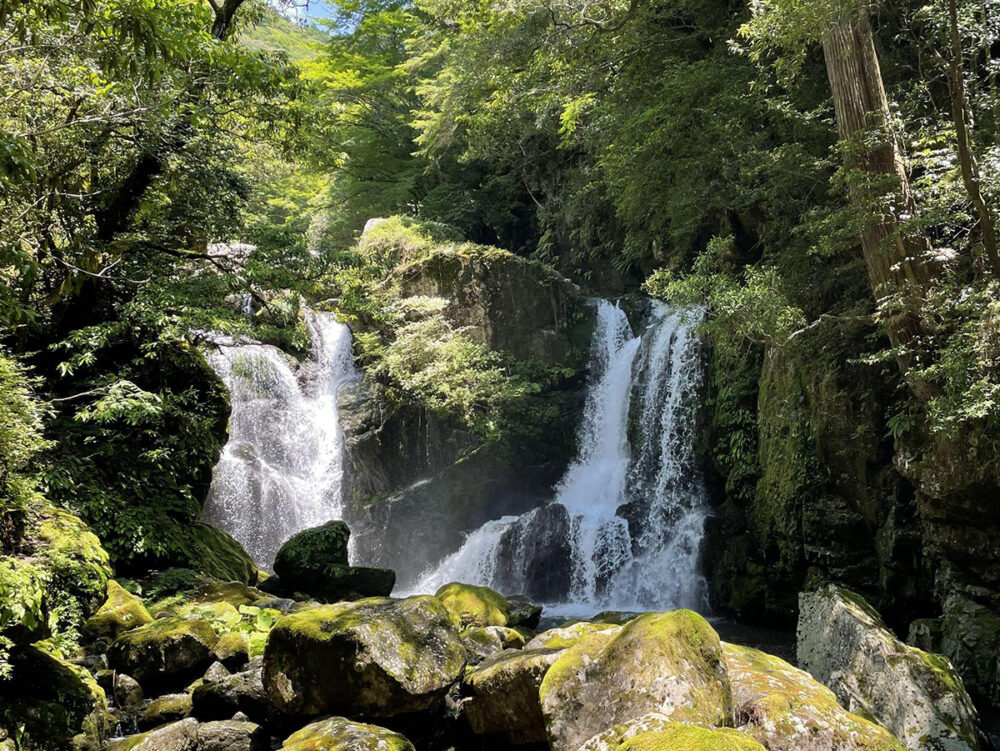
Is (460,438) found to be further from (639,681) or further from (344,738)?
(639,681)

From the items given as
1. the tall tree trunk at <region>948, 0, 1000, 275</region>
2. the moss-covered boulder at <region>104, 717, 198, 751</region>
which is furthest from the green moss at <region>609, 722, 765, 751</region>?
the tall tree trunk at <region>948, 0, 1000, 275</region>

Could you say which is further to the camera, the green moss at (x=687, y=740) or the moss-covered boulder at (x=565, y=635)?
the moss-covered boulder at (x=565, y=635)

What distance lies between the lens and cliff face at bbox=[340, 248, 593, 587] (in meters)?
15.3

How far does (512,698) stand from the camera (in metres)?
4.41

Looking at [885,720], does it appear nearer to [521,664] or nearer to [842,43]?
[521,664]

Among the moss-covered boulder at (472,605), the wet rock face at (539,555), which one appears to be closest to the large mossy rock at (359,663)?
the moss-covered boulder at (472,605)

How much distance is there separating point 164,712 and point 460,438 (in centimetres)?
1074

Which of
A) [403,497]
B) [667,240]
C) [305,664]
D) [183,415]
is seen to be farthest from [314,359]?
[305,664]

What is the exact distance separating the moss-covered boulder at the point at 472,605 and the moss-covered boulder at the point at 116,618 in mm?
3040

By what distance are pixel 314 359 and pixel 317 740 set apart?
1364 centimetres

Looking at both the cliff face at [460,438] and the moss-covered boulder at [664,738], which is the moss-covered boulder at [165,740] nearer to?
the moss-covered boulder at [664,738]

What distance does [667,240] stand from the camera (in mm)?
15320

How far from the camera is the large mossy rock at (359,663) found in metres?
4.60

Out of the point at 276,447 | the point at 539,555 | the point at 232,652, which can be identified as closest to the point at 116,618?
the point at 232,652
